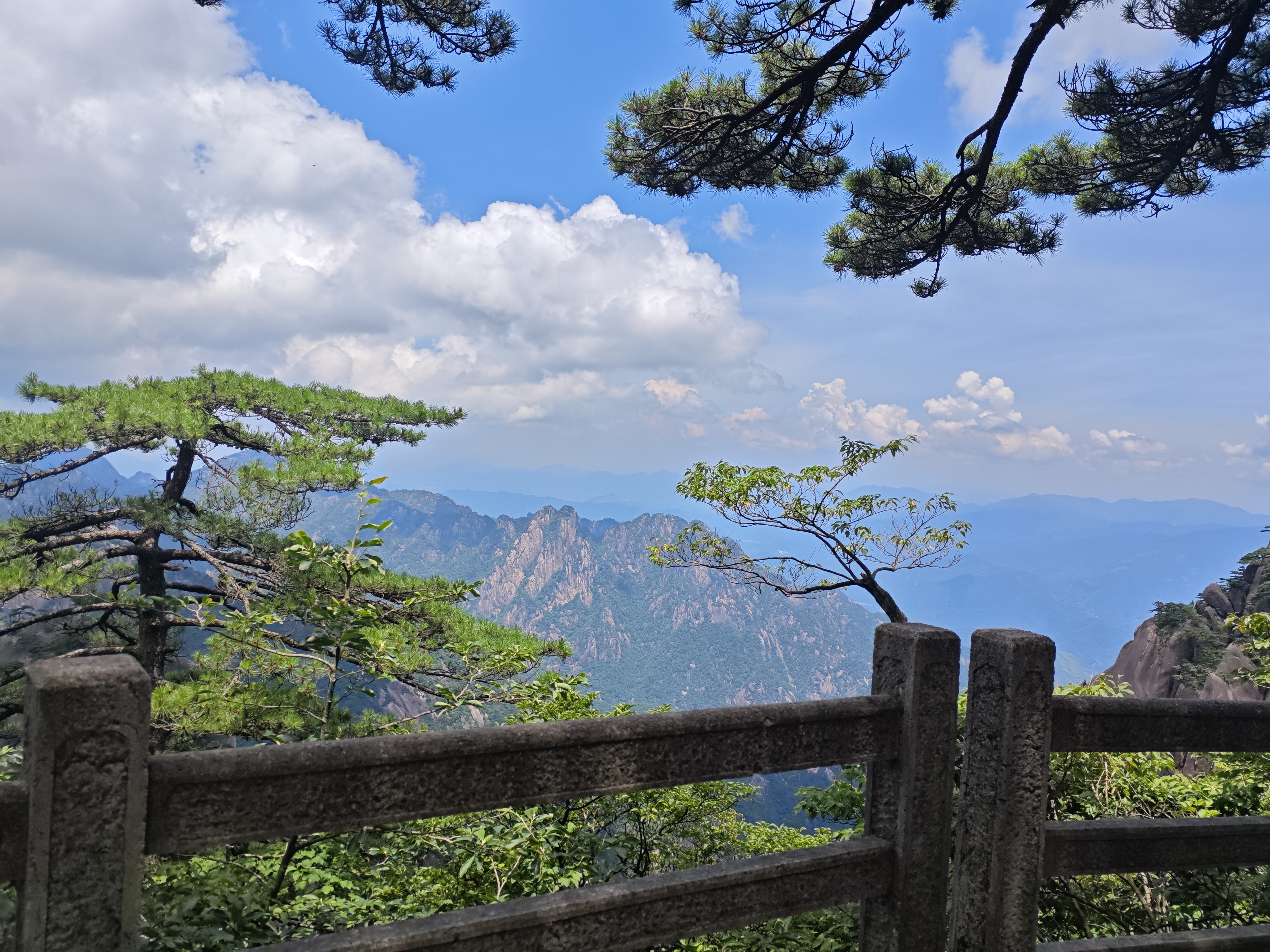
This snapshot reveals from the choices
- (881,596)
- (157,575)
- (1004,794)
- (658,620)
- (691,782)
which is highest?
(691,782)

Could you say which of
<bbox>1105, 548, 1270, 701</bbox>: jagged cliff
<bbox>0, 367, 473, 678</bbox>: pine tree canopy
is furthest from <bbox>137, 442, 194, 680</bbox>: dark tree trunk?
<bbox>1105, 548, 1270, 701</bbox>: jagged cliff

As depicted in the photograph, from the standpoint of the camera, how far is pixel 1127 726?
206 centimetres

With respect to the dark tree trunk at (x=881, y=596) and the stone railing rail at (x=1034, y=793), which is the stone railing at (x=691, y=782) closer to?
the stone railing rail at (x=1034, y=793)

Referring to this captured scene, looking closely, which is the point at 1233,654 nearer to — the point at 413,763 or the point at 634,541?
the point at 413,763

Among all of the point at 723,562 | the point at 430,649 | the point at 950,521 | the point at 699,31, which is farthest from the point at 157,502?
the point at 950,521

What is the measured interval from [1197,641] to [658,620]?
516 feet

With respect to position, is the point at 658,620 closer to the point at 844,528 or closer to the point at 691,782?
the point at 844,528

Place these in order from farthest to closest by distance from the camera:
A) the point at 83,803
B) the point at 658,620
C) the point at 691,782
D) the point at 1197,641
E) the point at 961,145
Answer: the point at 658,620 → the point at 1197,641 → the point at 961,145 → the point at 691,782 → the point at 83,803

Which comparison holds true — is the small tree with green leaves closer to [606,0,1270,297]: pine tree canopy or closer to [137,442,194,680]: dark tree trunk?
[606,0,1270,297]: pine tree canopy

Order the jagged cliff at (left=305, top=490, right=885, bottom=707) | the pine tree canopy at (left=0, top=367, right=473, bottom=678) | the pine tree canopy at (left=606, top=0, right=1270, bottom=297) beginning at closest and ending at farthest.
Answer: the pine tree canopy at (left=606, top=0, right=1270, bottom=297) < the pine tree canopy at (left=0, top=367, right=473, bottom=678) < the jagged cliff at (left=305, top=490, right=885, bottom=707)

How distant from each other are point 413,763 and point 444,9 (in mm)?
7384

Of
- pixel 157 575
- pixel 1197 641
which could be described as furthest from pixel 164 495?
pixel 1197 641

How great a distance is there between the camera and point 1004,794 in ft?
6.55

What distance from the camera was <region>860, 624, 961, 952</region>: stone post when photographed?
6.37 ft
